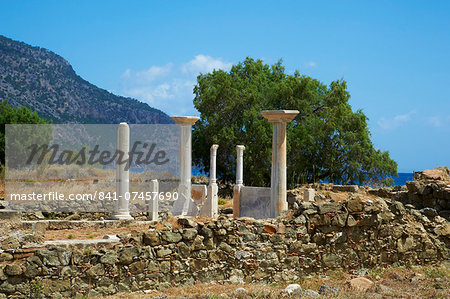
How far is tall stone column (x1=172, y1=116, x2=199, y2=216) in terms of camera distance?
17156 millimetres

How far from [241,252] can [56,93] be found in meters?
61.5

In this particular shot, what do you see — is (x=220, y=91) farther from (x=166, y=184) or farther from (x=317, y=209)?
(x=317, y=209)

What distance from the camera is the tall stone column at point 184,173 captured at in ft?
56.3

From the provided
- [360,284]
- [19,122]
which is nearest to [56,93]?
[19,122]

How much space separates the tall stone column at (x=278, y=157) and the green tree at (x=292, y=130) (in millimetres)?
13959

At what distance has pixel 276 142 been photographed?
13.6 m

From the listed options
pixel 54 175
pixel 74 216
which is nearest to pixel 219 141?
pixel 54 175

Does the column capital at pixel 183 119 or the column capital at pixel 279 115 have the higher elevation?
the column capital at pixel 183 119

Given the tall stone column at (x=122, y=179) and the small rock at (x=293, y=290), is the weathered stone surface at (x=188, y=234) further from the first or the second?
the tall stone column at (x=122, y=179)

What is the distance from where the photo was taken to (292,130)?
2936 cm

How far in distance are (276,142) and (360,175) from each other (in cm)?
1622

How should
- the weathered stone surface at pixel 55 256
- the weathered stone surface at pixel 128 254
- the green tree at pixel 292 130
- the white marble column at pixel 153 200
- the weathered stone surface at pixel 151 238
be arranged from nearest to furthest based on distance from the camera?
the weathered stone surface at pixel 55 256 < the weathered stone surface at pixel 128 254 < the weathered stone surface at pixel 151 238 < the white marble column at pixel 153 200 < the green tree at pixel 292 130

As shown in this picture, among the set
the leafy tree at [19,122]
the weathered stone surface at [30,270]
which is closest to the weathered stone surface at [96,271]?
the weathered stone surface at [30,270]

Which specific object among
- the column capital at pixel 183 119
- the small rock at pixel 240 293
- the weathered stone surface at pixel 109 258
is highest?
the column capital at pixel 183 119
